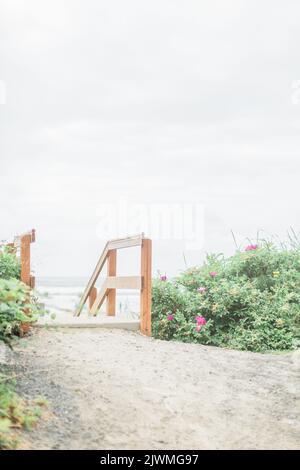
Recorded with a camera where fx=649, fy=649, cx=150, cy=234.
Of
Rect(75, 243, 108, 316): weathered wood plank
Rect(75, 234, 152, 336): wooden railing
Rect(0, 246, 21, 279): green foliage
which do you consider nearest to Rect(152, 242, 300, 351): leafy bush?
Rect(75, 234, 152, 336): wooden railing

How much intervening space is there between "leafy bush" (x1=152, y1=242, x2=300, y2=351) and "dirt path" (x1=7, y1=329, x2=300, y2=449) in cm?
146

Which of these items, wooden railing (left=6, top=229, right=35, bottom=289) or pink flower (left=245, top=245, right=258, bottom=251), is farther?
pink flower (left=245, top=245, right=258, bottom=251)

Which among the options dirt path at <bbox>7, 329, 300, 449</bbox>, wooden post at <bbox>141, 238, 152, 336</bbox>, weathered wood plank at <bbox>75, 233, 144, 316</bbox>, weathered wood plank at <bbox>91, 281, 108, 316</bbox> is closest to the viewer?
dirt path at <bbox>7, 329, 300, 449</bbox>

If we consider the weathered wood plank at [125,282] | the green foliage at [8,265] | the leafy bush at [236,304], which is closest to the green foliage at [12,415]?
the green foliage at [8,265]

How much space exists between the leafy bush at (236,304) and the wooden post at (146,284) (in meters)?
1.15

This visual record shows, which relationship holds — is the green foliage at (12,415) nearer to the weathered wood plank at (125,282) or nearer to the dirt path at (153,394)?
the dirt path at (153,394)

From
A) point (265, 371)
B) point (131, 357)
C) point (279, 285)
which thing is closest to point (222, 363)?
point (265, 371)

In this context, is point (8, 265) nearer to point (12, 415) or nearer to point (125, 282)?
point (125, 282)

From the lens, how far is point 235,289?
10.2 m

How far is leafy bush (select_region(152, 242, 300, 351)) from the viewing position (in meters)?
9.82

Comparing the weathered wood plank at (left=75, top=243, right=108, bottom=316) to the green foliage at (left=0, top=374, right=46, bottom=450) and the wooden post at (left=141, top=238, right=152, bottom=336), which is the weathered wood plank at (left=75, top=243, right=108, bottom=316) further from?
the green foliage at (left=0, top=374, right=46, bottom=450)

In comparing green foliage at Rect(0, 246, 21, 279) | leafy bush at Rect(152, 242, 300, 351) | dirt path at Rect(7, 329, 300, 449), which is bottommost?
dirt path at Rect(7, 329, 300, 449)
